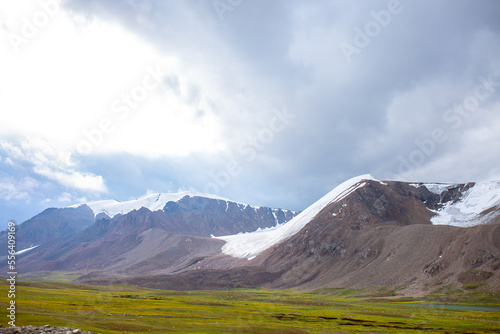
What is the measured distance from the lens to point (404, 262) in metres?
173

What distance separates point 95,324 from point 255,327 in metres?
25.1

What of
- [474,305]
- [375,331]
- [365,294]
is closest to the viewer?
[375,331]

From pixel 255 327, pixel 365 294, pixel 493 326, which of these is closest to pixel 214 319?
pixel 255 327

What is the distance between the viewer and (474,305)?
113500 mm

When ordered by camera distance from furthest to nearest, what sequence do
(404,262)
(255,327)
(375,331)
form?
1. (404,262)
2. (375,331)
3. (255,327)

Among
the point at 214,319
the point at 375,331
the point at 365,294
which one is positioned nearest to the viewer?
the point at 375,331

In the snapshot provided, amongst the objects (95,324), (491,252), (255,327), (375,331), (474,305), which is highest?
(95,324)

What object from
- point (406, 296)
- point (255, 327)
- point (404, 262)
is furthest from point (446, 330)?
point (404, 262)

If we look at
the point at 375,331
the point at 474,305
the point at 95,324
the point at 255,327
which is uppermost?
the point at 95,324

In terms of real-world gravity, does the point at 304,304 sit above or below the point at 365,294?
above

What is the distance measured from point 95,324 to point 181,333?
12462mm

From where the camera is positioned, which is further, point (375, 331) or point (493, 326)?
point (493, 326)

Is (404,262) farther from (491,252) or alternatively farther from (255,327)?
(255,327)

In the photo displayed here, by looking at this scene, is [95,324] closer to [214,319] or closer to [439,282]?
[214,319]
